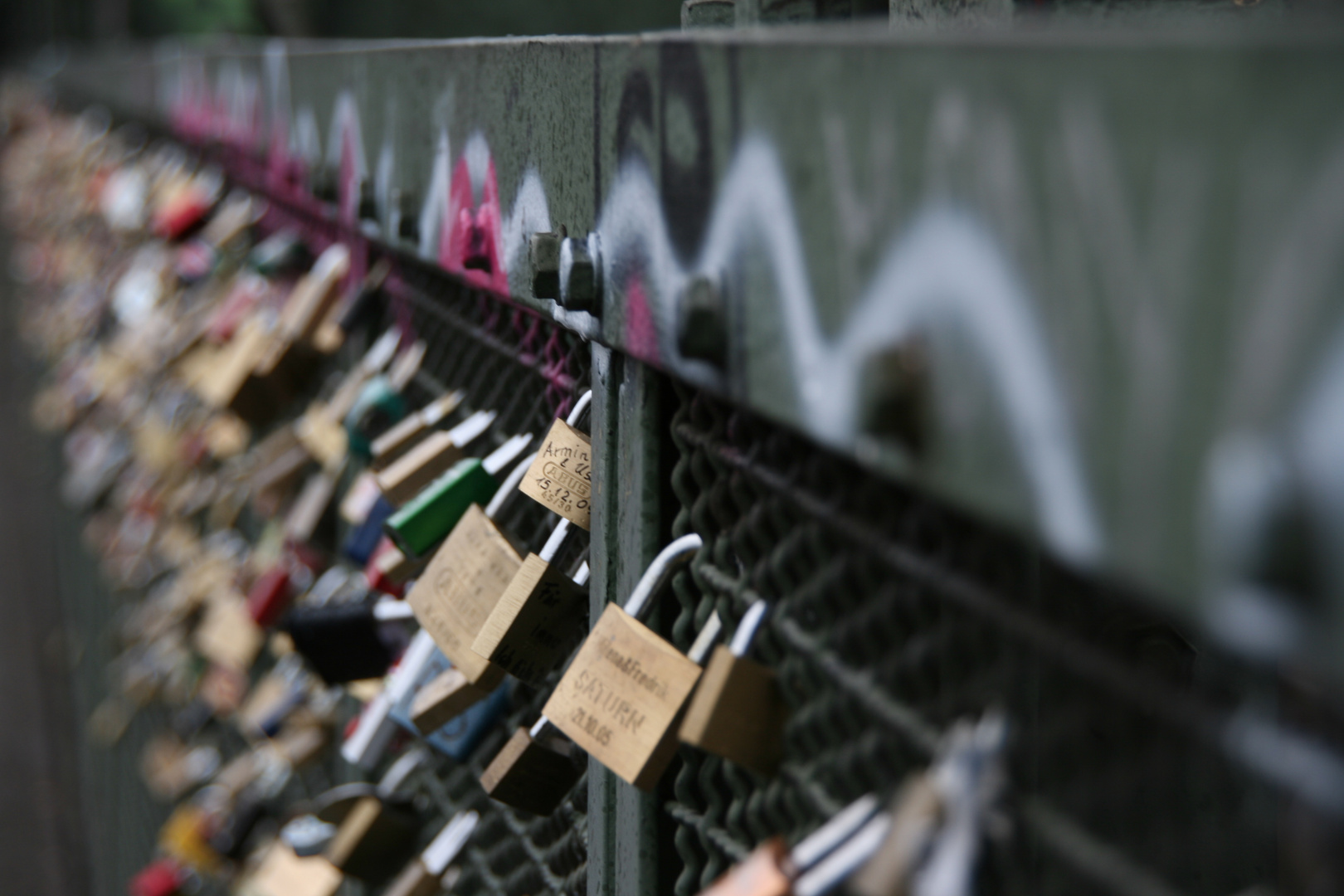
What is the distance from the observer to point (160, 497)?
538cm

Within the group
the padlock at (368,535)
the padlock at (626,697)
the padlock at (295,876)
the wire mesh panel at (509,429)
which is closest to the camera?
the padlock at (626,697)

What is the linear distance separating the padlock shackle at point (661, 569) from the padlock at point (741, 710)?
0.17m

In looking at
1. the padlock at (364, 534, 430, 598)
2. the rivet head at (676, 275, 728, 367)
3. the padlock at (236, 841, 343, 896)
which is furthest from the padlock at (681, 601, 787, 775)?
the padlock at (236, 841, 343, 896)

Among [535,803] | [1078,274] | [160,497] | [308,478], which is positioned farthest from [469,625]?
[160,497]

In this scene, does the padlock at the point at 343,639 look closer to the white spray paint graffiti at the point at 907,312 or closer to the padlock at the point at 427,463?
the padlock at the point at 427,463

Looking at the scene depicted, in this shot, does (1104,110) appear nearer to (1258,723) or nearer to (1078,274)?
(1078,274)

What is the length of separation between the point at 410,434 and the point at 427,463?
0.76ft

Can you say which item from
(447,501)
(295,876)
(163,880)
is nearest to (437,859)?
(447,501)

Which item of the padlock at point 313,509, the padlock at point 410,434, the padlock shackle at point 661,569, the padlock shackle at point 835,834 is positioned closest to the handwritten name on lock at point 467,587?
the padlock shackle at point 661,569

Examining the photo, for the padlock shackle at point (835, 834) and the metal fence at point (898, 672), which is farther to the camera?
the padlock shackle at point (835, 834)

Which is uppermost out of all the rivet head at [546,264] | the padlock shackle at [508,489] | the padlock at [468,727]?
the rivet head at [546,264]

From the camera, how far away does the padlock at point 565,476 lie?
1.71 metres

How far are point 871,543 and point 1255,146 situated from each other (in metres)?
0.51

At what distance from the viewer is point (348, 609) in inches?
100.0
